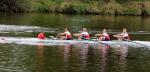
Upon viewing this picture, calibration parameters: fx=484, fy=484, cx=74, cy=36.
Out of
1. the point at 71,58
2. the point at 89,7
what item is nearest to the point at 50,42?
the point at 71,58

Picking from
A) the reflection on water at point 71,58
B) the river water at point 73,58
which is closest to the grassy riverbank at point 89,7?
the river water at point 73,58

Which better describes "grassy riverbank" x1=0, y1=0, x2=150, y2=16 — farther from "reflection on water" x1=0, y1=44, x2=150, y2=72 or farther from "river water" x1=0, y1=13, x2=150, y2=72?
"reflection on water" x1=0, y1=44, x2=150, y2=72

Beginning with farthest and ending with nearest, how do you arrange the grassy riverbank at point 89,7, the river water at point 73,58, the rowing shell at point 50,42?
the grassy riverbank at point 89,7
the rowing shell at point 50,42
the river water at point 73,58

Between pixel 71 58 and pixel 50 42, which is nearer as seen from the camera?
pixel 71 58

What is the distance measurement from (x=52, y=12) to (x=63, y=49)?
166 feet

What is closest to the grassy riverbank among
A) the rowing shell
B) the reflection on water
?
the rowing shell

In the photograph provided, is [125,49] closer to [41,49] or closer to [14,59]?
[41,49]

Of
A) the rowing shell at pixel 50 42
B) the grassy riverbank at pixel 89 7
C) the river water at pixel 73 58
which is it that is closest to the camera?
the river water at pixel 73 58

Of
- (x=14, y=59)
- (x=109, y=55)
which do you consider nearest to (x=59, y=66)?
(x=14, y=59)

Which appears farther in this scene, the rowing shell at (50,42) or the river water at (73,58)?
the rowing shell at (50,42)

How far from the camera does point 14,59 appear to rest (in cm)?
3197

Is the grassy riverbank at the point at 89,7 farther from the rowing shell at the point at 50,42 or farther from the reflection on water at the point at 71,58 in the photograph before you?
the reflection on water at the point at 71,58

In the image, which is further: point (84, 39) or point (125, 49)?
point (84, 39)

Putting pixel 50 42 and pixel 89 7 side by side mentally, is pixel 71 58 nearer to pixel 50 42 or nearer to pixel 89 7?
pixel 50 42
